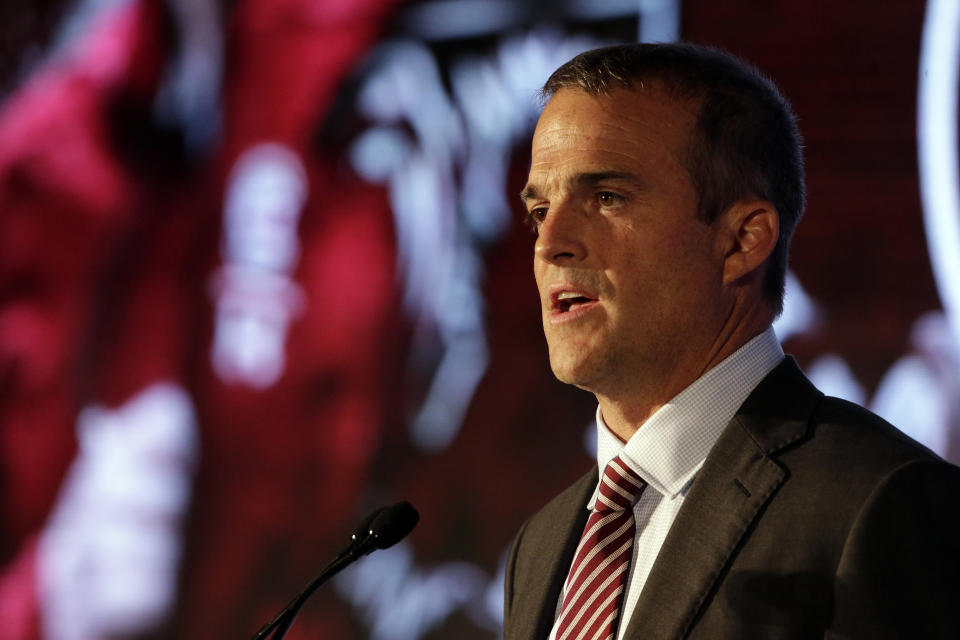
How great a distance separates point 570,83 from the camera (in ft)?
5.63

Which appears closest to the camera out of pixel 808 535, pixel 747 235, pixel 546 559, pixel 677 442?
pixel 808 535

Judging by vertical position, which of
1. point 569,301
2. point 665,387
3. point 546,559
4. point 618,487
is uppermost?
point 569,301

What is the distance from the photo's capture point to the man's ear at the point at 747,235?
1.60 metres

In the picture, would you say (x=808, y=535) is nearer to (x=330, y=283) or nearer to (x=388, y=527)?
(x=388, y=527)

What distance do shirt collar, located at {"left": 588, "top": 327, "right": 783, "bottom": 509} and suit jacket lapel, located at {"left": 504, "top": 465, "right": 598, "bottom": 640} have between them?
0.94 ft

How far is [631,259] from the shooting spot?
62.0 inches

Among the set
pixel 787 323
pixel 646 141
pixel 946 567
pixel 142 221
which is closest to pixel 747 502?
pixel 946 567

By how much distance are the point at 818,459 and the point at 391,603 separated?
201cm

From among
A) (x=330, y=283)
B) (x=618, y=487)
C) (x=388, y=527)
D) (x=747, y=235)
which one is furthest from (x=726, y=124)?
(x=330, y=283)

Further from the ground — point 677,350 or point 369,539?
point 677,350

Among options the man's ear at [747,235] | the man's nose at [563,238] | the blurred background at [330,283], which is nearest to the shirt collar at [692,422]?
the man's ear at [747,235]

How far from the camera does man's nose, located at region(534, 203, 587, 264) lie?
159 centimetres

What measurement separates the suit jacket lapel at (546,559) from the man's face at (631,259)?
0.30 m

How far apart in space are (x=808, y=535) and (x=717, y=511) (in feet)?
0.43
